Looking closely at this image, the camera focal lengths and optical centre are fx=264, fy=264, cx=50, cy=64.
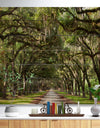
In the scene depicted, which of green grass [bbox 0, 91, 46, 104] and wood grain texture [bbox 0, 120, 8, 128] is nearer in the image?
→ wood grain texture [bbox 0, 120, 8, 128]

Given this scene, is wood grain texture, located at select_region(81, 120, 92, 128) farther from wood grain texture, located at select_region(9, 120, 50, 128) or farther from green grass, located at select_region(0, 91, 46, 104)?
green grass, located at select_region(0, 91, 46, 104)

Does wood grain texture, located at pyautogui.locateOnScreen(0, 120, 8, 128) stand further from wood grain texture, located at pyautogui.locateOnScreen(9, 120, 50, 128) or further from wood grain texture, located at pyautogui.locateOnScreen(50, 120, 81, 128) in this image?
wood grain texture, located at pyautogui.locateOnScreen(50, 120, 81, 128)

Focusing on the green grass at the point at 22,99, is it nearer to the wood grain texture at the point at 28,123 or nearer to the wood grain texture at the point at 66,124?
the wood grain texture at the point at 28,123

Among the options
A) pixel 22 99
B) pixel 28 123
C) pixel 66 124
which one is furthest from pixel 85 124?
pixel 22 99

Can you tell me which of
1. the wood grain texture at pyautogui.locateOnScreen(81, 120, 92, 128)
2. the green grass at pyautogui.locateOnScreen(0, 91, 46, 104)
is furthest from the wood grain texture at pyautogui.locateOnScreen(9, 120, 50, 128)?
the green grass at pyautogui.locateOnScreen(0, 91, 46, 104)

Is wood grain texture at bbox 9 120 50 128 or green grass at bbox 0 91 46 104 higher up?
green grass at bbox 0 91 46 104

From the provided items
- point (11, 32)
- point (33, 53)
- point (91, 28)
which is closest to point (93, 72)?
point (91, 28)

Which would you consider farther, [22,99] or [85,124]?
[22,99]

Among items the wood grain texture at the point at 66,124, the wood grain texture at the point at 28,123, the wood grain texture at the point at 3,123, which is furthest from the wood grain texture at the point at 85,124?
the wood grain texture at the point at 3,123

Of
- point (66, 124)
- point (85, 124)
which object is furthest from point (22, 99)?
point (85, 124)

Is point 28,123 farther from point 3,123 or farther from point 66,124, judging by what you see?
point 66,124

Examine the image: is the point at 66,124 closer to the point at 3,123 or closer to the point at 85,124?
the point at 85,124

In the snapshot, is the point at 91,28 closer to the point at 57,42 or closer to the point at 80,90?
the point at 57,42

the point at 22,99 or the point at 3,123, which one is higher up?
the point at 22,99
